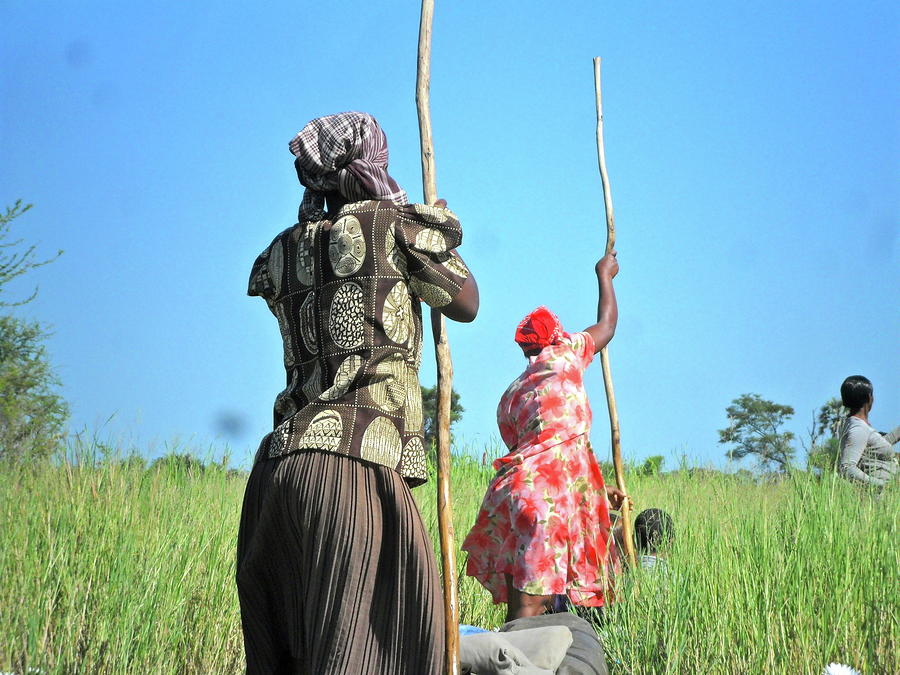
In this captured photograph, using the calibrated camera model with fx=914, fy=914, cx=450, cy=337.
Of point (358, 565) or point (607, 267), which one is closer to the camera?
point (358, 565)

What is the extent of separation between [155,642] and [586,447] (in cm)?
219

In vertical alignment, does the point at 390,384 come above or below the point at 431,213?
below

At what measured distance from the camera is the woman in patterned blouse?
2.49m

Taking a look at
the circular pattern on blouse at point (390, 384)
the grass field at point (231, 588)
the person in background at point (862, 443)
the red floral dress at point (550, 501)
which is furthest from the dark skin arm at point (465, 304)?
the person in background at point (862, 443)

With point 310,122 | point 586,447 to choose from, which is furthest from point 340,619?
point 586,447

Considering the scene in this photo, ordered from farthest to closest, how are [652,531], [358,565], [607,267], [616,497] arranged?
[652,531] → [607,267] → [616,497] → [358,565]

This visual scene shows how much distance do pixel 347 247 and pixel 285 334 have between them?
362 mm

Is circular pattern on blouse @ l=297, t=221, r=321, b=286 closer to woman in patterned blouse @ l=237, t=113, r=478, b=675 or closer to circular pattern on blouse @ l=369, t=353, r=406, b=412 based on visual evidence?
woman in patterned blouse @ l=237, t=113, r=478, b=675

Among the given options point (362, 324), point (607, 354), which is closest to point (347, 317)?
point (362, 324)

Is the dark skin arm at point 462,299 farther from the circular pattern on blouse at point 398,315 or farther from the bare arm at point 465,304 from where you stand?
the circular pattern on blouse at point 398,315

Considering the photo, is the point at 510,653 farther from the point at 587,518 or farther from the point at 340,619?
the point at 587,518

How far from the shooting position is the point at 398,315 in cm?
261

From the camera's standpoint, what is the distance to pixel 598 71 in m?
5.82

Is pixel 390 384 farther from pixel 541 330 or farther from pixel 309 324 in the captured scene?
pixel 541 330
